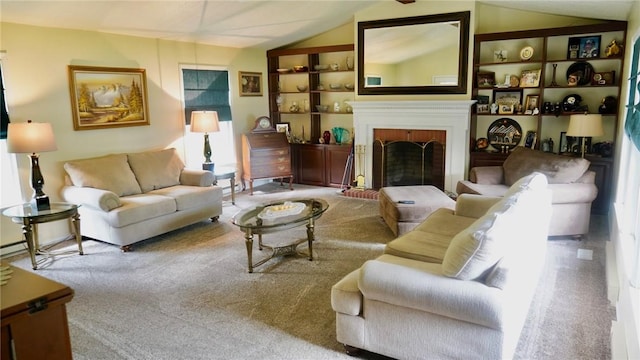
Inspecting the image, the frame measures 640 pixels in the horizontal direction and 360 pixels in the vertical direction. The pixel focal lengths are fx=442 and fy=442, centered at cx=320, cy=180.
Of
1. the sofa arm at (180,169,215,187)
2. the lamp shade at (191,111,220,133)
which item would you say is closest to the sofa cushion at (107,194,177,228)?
the sofa arm at (180,169,215,187)

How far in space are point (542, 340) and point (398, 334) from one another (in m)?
1.01

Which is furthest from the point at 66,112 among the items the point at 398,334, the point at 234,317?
the point at 398,334

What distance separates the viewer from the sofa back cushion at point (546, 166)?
4609mm

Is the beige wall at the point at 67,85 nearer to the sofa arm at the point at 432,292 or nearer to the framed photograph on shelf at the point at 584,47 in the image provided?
the sofa arm at the point at 432,292

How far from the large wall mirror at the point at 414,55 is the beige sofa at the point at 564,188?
1.62 metres

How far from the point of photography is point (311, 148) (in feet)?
24.7

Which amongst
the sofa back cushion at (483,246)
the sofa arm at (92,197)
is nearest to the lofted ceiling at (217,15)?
the sofa arm at (92,197)

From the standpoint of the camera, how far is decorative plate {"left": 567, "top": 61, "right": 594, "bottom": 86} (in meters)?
5.53

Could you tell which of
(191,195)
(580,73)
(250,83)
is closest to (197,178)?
(191,195)

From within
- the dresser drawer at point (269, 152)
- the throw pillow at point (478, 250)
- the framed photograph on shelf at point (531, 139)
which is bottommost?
the throw pillow at point (478, 250)

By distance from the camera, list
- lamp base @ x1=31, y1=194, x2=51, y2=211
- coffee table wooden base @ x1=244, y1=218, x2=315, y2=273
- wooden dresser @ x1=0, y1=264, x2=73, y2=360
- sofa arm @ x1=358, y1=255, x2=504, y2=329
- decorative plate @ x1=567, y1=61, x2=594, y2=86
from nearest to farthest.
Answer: wooden dresser @ x1=0, y1=264, x2=73, y2=360 < sofa arm @ x1=358, y1=255, x2=504, y2=329 < coffee table wooden base @ x1=244, y1=218, x2=315, y2=273 < lamp base @ x1=31, y1=194, x2=51, y2=211 < decorative plate @ x1=567, y1=61, x2=594, y2=86

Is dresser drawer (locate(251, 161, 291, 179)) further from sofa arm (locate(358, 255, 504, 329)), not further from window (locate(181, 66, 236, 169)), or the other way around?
sofa arm (locate(358, 255, 504, 329))

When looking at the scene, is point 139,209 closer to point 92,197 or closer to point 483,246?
point 92,197

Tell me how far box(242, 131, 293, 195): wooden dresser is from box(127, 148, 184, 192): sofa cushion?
51.7 inches
